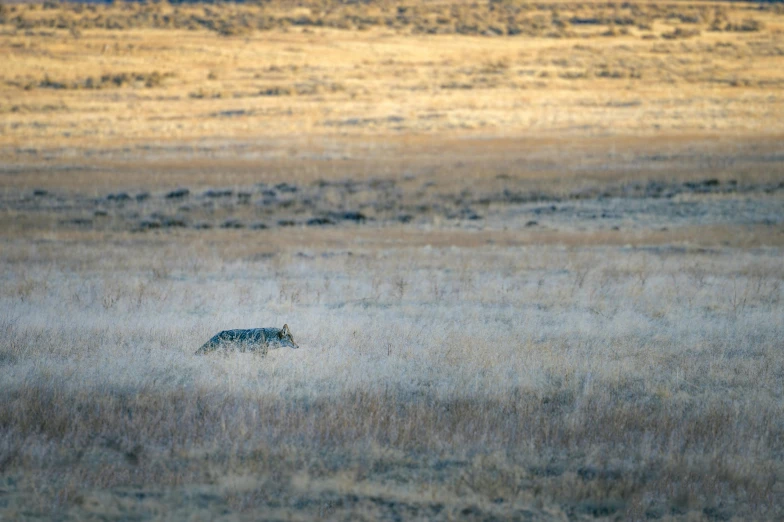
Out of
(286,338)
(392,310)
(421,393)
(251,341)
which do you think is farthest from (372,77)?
(421,393)

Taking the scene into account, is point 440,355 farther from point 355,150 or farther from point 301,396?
point 355,150

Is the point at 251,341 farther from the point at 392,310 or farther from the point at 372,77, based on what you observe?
the point at 372,77

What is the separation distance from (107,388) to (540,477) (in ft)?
12.9

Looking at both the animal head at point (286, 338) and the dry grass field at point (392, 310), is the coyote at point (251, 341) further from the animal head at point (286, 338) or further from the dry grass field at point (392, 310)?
the dry grass field at point (392, 310)

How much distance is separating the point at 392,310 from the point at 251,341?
309 centimetres

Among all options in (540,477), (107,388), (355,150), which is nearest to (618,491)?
(540,477)

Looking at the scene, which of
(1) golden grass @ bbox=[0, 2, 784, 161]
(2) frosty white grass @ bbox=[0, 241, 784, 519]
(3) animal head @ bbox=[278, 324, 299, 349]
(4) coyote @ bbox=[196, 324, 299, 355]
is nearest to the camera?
(2) frosty white grass @ bbox=[0, 241, 784, 519]

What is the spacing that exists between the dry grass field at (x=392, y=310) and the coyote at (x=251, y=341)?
0.26m

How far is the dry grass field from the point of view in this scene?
5.77m

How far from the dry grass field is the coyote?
0.86ft

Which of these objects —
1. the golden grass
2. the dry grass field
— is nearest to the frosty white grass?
the dry grass field

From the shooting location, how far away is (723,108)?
50031 mm

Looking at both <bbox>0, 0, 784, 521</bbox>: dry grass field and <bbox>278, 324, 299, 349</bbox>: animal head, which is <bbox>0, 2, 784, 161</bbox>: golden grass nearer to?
<bbox>0, 0, 784, 521</bbox>: dry grass field

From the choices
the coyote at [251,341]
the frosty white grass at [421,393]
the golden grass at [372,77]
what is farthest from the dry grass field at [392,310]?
the golden grass at [372,77]
